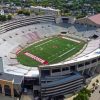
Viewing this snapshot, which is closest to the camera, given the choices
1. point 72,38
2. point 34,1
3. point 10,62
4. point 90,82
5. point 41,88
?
point 41,88

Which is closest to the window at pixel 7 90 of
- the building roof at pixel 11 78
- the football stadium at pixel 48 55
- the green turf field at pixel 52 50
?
A: the football stadium at pixel 48 55

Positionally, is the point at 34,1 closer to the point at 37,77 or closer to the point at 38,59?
the point at 38,59

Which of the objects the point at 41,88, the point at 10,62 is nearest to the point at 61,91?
the point at 41,88

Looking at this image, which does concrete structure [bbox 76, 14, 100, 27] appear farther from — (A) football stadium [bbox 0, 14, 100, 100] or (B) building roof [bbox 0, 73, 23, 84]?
(B) building roof [bbox 0, 73, 23, 84]

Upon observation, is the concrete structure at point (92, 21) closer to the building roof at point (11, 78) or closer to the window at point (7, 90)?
the building roof at point (11, 78)

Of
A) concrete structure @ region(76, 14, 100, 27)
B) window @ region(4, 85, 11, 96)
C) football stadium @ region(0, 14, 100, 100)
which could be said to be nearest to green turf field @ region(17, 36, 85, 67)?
football stadium @ region(0, 14, 100, 100)

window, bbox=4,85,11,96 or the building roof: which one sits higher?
the building roof

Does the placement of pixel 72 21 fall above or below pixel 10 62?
above

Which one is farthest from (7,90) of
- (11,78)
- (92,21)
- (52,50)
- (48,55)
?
(92,21)
